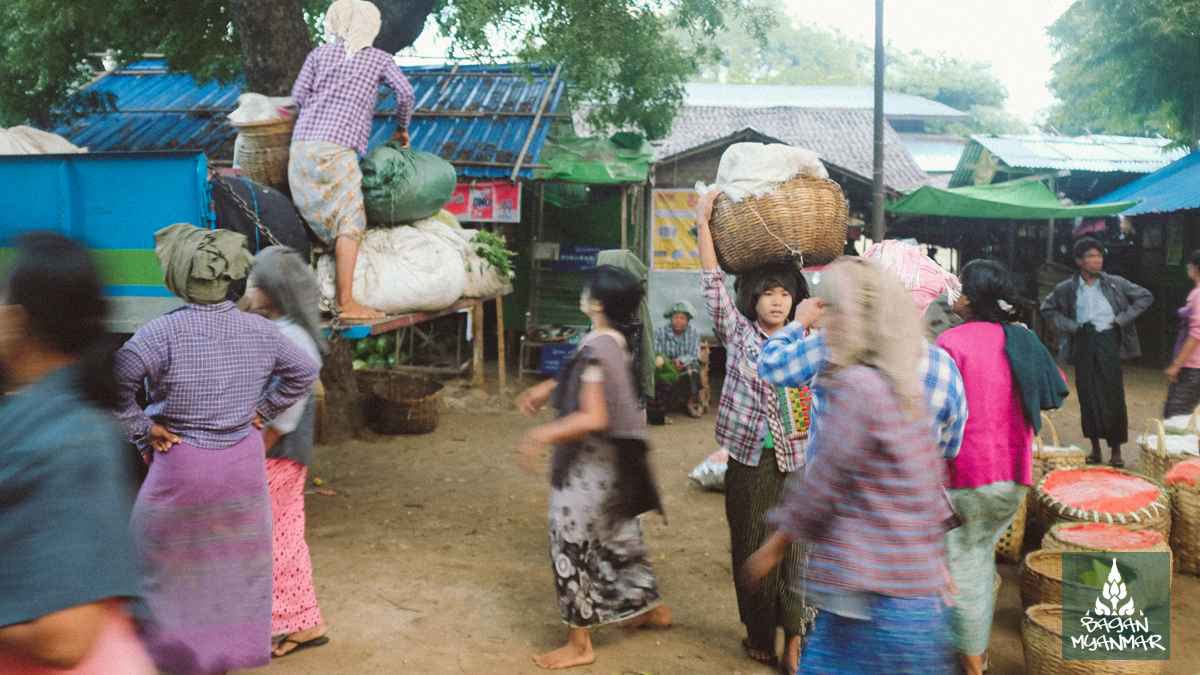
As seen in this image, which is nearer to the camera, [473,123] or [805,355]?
[805,355]

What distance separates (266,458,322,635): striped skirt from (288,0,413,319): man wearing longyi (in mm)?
1720

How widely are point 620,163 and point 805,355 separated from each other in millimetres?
8591

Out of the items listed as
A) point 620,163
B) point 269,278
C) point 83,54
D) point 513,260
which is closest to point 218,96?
point 83,54

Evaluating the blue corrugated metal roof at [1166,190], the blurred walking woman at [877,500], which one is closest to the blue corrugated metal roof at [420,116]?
the blue corrugated metal roof at [1166,190]

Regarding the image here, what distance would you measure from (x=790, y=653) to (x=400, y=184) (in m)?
3.70

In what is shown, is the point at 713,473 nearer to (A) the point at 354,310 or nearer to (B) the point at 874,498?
(A) the point at 354,310

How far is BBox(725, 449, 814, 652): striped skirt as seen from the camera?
142 inches

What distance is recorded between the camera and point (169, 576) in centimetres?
271

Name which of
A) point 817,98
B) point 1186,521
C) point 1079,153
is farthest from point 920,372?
point 817,98

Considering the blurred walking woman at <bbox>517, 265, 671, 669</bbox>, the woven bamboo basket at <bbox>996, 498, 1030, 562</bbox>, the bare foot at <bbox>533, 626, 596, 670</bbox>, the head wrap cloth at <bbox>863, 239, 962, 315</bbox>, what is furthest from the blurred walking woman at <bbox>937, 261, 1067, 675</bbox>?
the woven bamboo basket at <bbox>996, 498, 1030, 562</bbox>

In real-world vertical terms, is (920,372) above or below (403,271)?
below

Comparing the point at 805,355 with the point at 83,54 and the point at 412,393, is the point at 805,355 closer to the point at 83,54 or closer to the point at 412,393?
the point at 412,393

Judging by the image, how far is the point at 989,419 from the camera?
10.9 ft

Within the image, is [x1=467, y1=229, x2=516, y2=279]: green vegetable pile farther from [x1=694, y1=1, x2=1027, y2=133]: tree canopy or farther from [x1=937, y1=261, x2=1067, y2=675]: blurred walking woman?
[x1=694, y1=1, x2=1027, y2=133]: tree canopy
